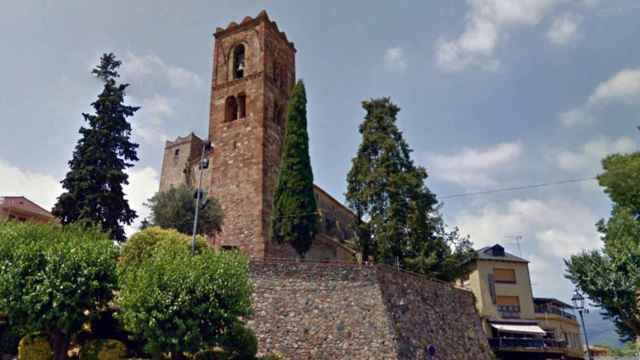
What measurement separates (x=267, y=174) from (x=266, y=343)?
48.5 feet

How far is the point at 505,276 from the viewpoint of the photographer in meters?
40.2

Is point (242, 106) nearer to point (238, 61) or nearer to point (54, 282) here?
point (238, 61)

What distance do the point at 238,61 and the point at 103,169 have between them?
1537cm

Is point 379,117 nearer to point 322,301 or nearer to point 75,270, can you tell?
point 322,301

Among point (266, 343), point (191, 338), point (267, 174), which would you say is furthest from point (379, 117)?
point (191, 338)

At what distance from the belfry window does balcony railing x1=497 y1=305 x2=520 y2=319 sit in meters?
29.3

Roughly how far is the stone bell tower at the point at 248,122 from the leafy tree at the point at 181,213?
7.75ft

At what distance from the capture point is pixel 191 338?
57.0 ft

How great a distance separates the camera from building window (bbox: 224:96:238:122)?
3787 centimetres

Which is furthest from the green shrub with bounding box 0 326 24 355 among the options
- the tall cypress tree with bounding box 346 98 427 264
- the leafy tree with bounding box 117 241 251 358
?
the tall cypress tree with bounding box 346 98 427 264

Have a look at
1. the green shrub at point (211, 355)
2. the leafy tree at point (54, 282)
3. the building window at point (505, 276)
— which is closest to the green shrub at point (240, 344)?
the green shrub at point (211, 355)

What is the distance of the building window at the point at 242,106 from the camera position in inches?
1462

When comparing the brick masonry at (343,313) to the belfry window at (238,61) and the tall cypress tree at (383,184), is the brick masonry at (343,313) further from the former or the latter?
the belfry window at (238,61)

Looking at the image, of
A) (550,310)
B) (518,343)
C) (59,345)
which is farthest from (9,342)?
(550,310)
